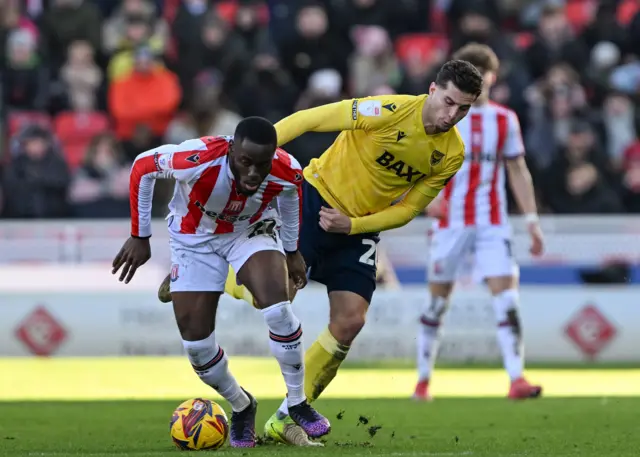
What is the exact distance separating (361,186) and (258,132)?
4.94ft

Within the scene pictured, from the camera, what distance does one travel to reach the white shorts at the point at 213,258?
308 inches

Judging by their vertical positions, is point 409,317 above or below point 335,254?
below

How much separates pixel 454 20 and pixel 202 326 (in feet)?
38.4

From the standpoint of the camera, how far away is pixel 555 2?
64.0 feet

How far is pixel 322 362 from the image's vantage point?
8.40 m

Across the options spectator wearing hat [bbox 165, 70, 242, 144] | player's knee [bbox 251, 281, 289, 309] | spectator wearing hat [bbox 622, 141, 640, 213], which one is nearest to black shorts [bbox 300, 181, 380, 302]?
player's knee [bbox 251, 281, 289, 309]

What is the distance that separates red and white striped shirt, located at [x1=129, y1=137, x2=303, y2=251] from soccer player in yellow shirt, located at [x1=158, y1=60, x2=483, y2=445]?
0.43 metres

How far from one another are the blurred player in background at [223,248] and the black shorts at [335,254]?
474mm

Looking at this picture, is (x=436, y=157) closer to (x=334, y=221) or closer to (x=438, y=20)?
(x=334, y=221)

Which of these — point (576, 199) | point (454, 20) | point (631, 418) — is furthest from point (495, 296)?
point (454, 20)

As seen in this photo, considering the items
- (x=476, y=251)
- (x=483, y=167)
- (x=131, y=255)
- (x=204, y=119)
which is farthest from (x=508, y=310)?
(x=204, y=119)

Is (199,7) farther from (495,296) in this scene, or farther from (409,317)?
(495,296)

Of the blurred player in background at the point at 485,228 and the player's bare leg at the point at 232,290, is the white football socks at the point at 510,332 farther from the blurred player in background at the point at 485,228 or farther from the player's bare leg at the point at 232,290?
the player's bare leg at the point at 232,290

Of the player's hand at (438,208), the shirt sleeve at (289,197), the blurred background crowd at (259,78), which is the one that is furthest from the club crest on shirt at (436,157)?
the blurred background crowd at (259,78)
